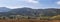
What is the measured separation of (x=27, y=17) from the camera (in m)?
1.24

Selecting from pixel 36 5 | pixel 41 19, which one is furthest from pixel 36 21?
pixel 36 5

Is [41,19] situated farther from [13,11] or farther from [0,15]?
[0,15]

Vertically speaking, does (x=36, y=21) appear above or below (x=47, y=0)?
below

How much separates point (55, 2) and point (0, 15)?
59cm

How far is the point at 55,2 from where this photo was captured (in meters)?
1.25

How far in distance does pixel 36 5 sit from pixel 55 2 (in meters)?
0.20

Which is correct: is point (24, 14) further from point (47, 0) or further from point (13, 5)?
point (47, 0)

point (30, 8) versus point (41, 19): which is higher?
point (30, 8)

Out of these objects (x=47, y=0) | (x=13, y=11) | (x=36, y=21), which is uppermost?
(x=47, y=0)

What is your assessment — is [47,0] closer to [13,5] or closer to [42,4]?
[42,4]

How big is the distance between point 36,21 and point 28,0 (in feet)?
0.78

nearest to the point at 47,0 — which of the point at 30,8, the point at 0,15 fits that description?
the point at 30,8

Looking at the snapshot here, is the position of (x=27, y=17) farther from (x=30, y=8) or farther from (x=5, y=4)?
(x=5, y=4)

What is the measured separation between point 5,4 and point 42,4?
39 centimetres
